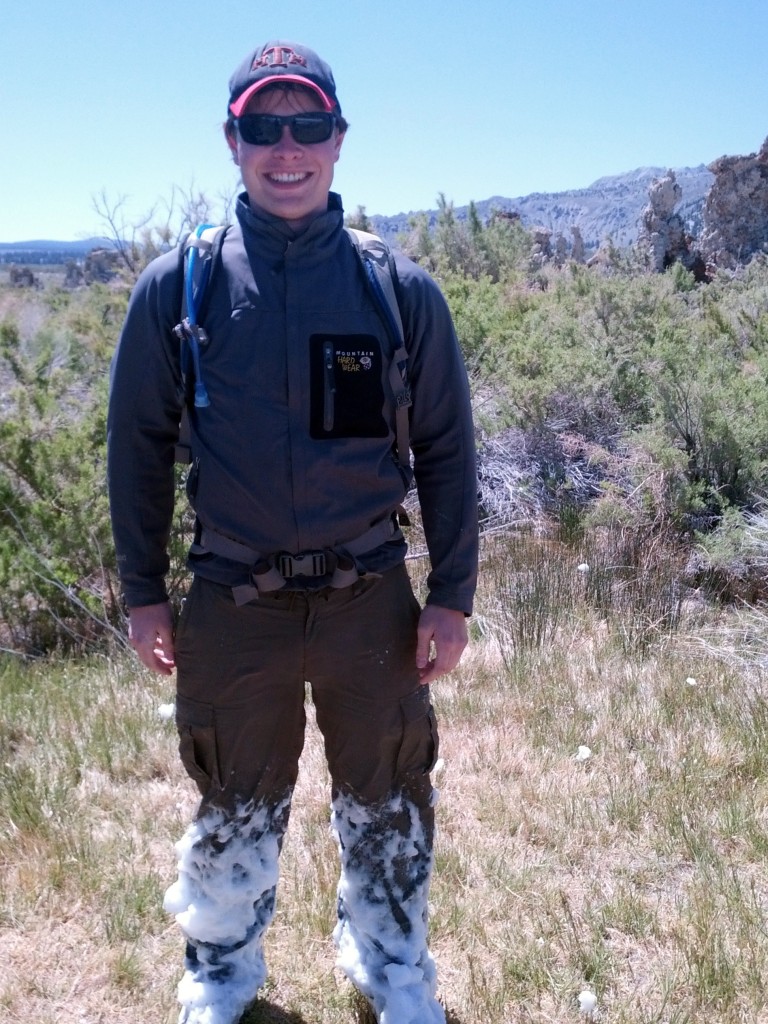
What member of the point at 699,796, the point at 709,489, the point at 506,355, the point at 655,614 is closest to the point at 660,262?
the point at 506,355

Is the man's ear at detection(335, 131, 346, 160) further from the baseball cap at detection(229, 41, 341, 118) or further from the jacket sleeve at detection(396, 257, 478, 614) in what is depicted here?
the jacket sleeve at detection(396, 257, 478, 614)

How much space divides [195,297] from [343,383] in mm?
345

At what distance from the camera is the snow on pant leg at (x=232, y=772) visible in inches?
79.4

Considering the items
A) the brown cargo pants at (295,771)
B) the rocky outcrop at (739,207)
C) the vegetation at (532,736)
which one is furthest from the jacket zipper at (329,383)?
the rocky outcrop at (739,207)

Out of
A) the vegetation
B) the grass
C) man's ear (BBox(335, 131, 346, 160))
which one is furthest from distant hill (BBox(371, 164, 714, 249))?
man's ear (BBox(335, 131, 346, 160))

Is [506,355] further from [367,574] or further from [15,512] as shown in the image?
[367,574]

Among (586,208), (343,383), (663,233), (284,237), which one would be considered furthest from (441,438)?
(586,208)

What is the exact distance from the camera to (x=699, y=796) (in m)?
3.13

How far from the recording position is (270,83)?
1.90 meters

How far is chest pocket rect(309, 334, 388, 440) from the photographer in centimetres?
187

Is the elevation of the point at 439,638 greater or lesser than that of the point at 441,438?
lesser

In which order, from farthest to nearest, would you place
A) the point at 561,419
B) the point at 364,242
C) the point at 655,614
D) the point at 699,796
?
the point at 561,419 < the point at 655,614 < the point at 699,796 < the point at 364,242

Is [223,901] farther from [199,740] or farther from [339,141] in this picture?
[339,141]

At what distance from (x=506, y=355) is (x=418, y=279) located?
21.3 ft
